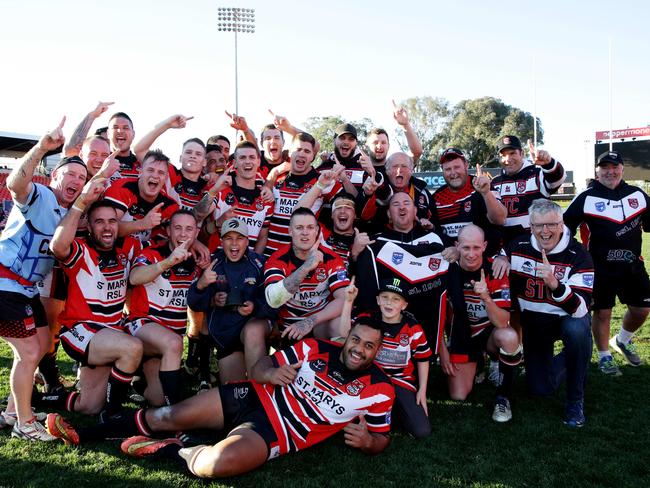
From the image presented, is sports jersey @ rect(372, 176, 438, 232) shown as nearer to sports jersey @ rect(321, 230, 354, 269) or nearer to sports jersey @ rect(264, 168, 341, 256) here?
sports jersey @ rect(264, 168, 341, 256)

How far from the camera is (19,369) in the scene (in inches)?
158

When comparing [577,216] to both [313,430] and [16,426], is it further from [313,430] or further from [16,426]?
[16,426]

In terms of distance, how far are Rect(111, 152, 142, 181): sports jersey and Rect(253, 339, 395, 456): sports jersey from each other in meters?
2.87

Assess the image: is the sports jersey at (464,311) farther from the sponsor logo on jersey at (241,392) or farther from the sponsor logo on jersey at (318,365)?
the sponsor logo on jersey at (241,392)

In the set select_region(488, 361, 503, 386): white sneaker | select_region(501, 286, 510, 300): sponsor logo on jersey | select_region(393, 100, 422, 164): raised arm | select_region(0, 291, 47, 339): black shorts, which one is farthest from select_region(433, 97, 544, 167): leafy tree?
select_region(0, 291, 47, 339): black shorts

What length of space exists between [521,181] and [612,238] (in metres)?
1.20

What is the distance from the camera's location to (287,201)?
591cm

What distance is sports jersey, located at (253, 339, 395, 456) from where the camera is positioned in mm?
3850

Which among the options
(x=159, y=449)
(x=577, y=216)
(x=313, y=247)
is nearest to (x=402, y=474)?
(x=159, y=449)

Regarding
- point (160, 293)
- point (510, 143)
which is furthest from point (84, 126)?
point (510, 143)

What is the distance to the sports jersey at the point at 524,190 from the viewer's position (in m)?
5.97

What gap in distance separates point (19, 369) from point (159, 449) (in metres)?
1.28

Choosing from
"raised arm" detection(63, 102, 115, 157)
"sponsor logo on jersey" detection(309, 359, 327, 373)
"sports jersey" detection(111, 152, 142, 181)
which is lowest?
"sponsor logo on jersey" detection(309, 359, 327, 373)

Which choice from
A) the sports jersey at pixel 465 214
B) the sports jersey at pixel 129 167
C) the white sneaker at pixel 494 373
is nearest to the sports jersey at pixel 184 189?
the sports jersey at pixel 129 167
